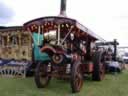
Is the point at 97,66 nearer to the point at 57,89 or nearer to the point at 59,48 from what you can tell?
the point at 57,89

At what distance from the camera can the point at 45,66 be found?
418 inches

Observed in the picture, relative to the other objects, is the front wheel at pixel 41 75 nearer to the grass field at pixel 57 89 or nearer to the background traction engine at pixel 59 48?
the background traction engine at pixel 59 48

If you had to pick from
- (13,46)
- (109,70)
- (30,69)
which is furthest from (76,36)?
(109,70)

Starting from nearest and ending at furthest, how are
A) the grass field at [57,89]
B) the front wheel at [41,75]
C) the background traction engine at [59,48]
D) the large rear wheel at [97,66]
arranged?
the grass field at [57,89] < the background traction engine at [59,48] < the front wheel at [41,75] < the large rear wheel at [97,66]

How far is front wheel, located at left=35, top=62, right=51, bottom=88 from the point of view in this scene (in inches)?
409

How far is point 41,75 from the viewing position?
10.6 metres

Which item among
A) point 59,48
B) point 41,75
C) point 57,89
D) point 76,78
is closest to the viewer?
point 76,78

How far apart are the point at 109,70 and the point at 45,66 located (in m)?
6.53

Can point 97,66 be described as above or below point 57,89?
above

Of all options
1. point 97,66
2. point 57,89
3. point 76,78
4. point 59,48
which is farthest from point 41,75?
point 97,66

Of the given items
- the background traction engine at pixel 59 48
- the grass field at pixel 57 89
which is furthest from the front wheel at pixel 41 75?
the grass field at pixel 57 89

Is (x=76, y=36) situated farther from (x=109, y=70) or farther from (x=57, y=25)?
(x=109, y=70)

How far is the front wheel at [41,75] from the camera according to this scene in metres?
10.4

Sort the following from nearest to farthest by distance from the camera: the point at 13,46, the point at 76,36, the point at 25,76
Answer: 1. the point at 76,36
2. the point at 25,76
3. the point at 13,46
